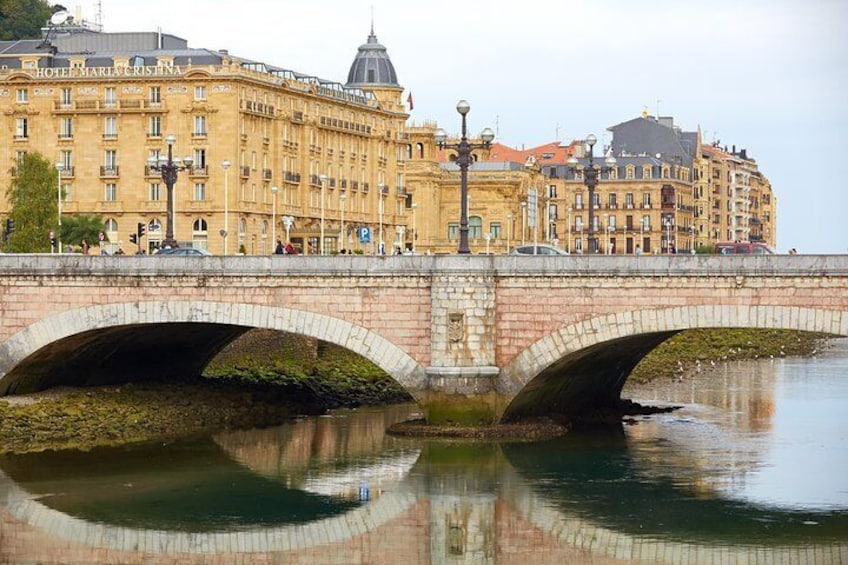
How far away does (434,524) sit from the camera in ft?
174

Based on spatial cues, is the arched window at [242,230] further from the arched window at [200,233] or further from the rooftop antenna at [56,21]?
the rooftop antenna at [56,21]

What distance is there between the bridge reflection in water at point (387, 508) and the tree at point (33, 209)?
3804cm

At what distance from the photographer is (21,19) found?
15238cm

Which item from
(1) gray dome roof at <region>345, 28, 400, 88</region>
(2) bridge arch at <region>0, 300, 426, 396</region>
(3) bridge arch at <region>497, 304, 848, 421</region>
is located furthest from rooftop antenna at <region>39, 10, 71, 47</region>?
(3) bridge arch at <region>497, 304, 848, 421</region>

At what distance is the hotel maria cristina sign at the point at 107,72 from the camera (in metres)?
122

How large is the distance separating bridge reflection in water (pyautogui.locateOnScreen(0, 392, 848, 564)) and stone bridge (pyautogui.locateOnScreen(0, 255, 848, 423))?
8.27 feet

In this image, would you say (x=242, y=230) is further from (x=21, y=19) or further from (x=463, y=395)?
(x=463, y=395)

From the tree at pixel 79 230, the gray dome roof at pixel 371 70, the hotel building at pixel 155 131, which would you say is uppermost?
the gray dome roof at pixel 371 70

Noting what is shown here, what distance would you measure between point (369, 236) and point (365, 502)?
8623cm

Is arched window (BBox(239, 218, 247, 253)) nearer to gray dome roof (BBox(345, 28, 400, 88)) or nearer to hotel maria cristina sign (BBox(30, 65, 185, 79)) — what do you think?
hotel maria cristina sign (BBox(30, 65, 185, 79))

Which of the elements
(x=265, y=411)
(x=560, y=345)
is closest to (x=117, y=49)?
(x=265, y=411)

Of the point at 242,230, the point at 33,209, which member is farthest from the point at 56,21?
the point at 33,209

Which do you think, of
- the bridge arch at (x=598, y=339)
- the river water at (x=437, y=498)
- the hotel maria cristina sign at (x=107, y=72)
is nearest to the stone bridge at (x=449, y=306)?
the bridge arch at (x=598, y=339)

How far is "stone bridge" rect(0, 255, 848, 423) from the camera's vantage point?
61.0 m
